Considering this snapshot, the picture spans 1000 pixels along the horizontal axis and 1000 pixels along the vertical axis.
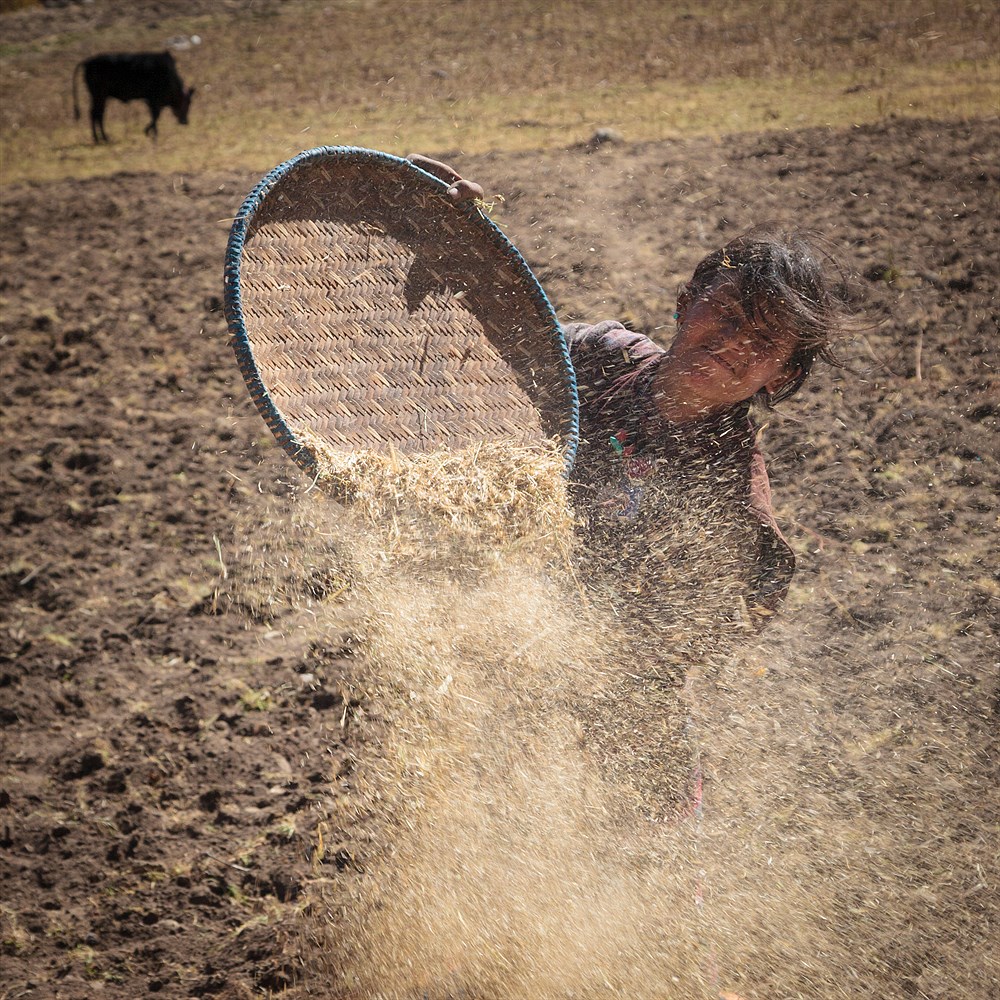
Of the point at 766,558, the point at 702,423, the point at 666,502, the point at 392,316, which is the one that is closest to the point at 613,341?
the point at 702,423

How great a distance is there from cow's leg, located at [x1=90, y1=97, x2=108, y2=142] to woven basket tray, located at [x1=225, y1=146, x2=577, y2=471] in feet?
18.4

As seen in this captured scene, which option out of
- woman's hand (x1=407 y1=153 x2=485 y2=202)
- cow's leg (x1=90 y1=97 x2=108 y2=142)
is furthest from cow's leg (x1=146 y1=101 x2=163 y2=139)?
woman's hand (x1=407 y1=153 x2=485 y2=202)

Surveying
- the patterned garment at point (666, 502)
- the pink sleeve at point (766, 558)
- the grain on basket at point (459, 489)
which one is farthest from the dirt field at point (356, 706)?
the grain on basket at point (459, 489)

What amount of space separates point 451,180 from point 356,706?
1.61 meters

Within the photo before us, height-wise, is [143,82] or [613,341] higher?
[143,82]

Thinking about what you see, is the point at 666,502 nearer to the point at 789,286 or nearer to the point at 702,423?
the point at 702,423

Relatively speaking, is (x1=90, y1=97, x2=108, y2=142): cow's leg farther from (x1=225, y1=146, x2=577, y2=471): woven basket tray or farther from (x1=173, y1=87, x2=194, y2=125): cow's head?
(x1=225, y1=146, x2=577, y2=471): woven basket tray

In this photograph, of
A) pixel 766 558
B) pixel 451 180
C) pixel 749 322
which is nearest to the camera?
pixel 749 322

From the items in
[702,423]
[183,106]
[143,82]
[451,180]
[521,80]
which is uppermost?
[521,80]

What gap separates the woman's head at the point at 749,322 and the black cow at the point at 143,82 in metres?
5.98

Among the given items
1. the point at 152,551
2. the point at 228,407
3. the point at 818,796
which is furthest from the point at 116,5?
the point at 818,796

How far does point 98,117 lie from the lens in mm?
7125

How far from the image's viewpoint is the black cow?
22.8ft

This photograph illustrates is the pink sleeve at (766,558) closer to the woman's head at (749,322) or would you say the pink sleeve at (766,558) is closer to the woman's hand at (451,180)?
the woman's head at (749,322)
